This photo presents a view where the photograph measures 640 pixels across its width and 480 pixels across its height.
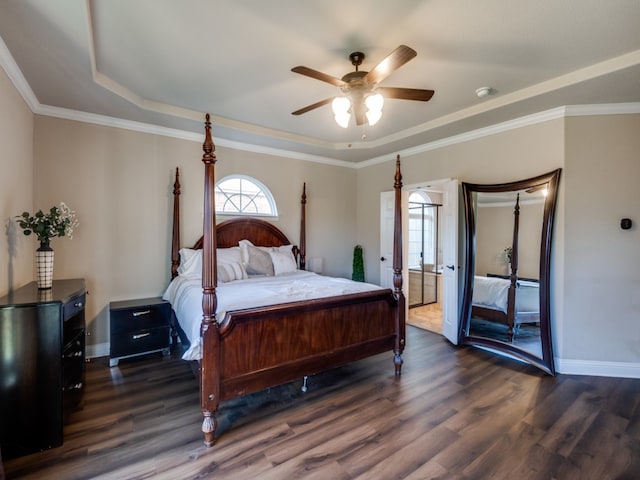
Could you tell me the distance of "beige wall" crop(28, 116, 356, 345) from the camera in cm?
330

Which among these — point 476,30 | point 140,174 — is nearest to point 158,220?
point 140,174

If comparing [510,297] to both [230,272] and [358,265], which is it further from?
[230,272]

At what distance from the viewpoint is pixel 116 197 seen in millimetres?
3584

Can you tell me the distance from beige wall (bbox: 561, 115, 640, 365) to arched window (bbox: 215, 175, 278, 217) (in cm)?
372

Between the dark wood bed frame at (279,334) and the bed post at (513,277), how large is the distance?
4.74 feet

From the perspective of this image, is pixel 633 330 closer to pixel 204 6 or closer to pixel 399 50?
pixel 399 50


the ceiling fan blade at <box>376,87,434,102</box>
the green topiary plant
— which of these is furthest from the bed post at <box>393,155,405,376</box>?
the green topiary plant

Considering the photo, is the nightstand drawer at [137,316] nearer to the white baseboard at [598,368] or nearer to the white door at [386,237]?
the white door at [386,237]

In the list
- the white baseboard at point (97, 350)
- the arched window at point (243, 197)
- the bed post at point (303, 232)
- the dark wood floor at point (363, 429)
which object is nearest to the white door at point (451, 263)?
the dark wood floor at point (363, 429)

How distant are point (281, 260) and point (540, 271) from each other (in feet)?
10.0

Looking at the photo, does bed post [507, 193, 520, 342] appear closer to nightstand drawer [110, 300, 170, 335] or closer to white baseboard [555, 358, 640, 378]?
white baseboard [555, 358, 640, 378]

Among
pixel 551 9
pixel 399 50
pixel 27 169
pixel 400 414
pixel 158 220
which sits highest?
pixel 551 9

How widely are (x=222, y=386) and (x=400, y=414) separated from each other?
1405 mm

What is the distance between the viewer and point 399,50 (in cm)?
183
